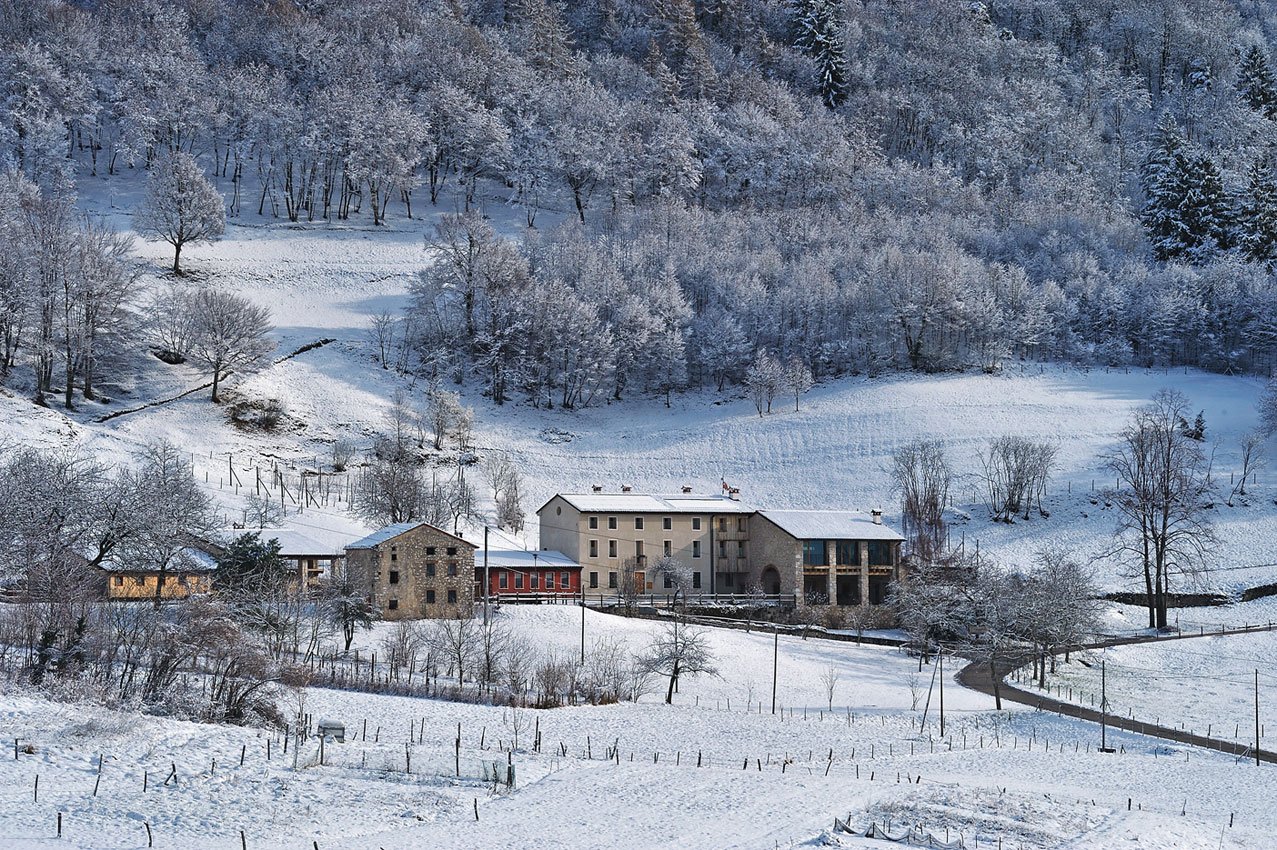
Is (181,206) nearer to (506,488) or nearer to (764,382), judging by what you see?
(506,488)

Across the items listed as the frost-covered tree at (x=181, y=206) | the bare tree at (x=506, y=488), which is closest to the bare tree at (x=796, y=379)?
the bare tree at (x=506, y=488)

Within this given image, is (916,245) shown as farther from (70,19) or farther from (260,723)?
(70,19)

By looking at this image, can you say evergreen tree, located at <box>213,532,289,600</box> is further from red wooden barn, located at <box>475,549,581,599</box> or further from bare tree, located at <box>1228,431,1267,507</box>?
bare tree, located at <box>1228,431,1267,507</box>

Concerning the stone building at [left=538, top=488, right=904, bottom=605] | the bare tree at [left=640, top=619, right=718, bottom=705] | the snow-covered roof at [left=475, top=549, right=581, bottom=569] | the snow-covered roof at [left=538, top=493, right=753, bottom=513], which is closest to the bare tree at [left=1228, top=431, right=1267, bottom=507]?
the stone building at [left=538, top=488, right=904, bottom=605]

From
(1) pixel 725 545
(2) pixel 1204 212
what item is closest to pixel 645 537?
(1) pixel 725 545

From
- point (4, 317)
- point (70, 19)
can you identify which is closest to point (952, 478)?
point (4, 317)

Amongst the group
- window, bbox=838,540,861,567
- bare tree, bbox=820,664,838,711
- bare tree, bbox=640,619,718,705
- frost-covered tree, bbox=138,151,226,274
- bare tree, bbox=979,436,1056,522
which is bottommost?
bare tree, bbox=820,664,838,711
